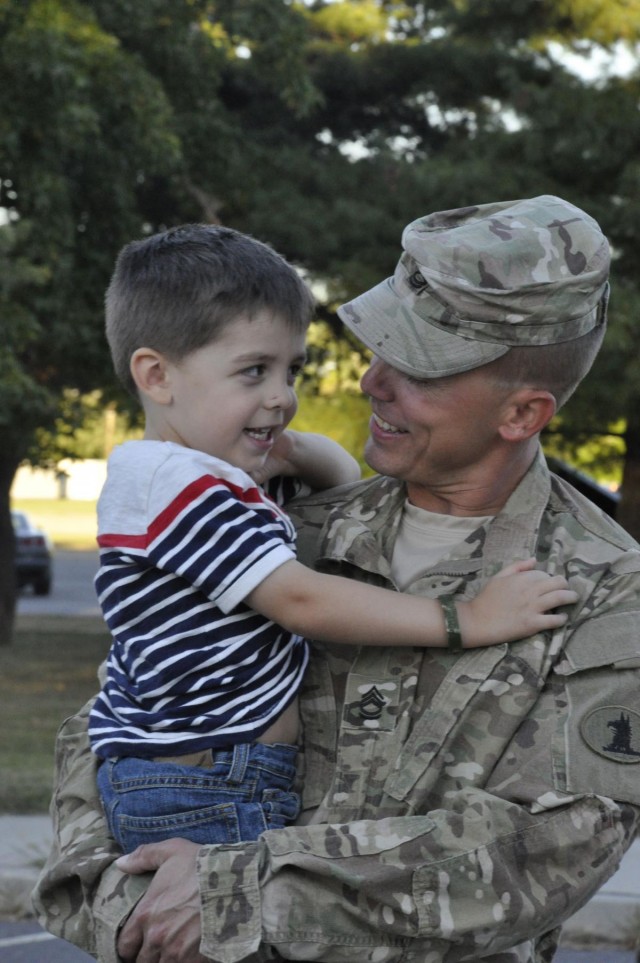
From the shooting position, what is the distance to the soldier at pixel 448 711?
1957mm

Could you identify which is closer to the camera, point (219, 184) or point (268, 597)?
point (268, 597)

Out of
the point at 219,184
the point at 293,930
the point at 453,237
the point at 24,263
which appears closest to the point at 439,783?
the point at 293,930

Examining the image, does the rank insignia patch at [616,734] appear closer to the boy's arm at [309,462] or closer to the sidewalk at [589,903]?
the boy's arm at [309,462]

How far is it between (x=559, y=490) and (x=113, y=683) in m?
0.77

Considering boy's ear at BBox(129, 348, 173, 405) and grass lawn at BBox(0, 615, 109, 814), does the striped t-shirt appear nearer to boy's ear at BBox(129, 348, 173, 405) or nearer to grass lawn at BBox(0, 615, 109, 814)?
boy's ear at BBox(129, 348, 173, 405)

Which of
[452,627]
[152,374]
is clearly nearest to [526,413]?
[452,627]

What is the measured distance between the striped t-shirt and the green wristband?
24 cm

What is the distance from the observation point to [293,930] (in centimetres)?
195

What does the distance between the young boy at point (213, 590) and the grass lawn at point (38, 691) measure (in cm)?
612

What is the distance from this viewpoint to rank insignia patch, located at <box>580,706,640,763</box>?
1984 millimetres

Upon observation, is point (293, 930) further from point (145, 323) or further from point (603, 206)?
point (603, 206)

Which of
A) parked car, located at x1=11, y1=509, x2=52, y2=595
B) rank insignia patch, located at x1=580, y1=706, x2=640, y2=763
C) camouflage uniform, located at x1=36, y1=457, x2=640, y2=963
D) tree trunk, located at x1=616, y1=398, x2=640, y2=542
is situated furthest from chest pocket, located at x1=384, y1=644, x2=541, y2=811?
parked car, located at x1=11, y1=509, x2=52, y2=595

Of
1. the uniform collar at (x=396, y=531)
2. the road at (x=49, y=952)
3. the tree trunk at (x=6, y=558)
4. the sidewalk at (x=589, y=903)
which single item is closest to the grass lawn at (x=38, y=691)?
the tree trunk at (x=6, y=558)

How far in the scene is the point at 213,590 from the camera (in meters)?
2.12
